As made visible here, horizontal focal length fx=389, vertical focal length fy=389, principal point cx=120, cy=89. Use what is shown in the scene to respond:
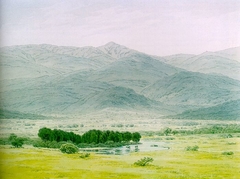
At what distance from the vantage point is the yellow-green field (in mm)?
3412

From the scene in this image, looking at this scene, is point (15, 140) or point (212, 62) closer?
point (212, 62)

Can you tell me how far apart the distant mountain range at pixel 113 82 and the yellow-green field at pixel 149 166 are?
0.26 metres

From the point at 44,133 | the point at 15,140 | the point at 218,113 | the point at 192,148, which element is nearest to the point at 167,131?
the point at 192,148

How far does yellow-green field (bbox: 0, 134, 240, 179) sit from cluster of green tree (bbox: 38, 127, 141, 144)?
13 cm

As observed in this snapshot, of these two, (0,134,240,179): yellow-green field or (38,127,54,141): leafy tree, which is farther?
(38,127,54,141): leafy tree

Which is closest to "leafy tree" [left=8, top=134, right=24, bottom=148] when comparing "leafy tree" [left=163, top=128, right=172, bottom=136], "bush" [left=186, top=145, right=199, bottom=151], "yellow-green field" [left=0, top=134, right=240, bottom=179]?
"yellow-green field" [left=0, top=134, right=240, bottom=179]

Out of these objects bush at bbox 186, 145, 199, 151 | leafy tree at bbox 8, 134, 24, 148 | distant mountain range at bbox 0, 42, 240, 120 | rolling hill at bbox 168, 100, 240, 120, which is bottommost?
bush at bbox 186, 145, 199, 151

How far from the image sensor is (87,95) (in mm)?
3609

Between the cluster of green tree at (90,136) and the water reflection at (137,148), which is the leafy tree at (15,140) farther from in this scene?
the water reflection at (137,148)

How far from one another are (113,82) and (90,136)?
0.54m

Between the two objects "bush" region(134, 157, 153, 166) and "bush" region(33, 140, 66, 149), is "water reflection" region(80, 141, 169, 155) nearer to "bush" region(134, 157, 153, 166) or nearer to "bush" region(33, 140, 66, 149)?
"bush" region(134, 157, 153, 166)

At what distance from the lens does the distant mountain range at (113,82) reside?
11.5 ft

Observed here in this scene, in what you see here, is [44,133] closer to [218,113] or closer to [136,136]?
[136,136]

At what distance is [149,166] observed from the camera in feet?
11.3
